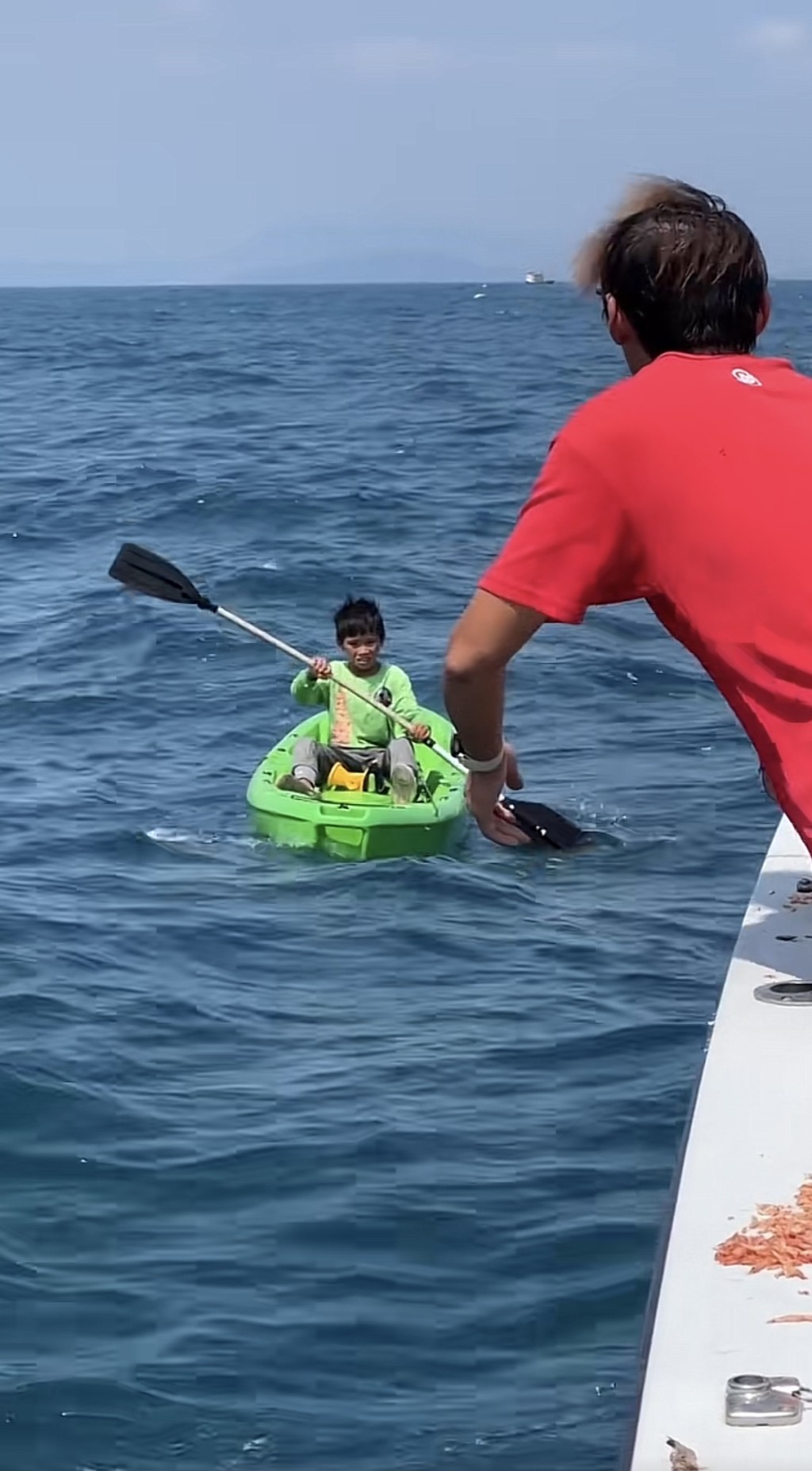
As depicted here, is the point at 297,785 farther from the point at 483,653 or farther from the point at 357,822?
the point at 483,653

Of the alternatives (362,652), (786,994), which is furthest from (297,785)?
(786,994)

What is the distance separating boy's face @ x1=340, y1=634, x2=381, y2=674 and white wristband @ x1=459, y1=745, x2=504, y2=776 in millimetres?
7683

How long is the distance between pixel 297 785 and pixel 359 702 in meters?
0.75

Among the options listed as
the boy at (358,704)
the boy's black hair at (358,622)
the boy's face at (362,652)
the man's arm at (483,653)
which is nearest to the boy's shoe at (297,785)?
the boy at (358,704)

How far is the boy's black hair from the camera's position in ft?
36.0

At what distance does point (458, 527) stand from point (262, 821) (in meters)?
11.2

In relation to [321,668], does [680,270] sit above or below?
above

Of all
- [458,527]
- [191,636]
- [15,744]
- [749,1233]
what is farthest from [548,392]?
[749,1233]

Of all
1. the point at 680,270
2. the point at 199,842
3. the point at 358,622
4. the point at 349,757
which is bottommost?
the point at 199,842

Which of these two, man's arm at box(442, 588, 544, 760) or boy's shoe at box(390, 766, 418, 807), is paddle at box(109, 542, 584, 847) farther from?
man's arm at box(442, 588, 544, 760)

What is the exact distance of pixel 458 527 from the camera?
2108cm

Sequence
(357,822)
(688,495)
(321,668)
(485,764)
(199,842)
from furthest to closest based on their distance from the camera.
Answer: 1. (321,668)
2. (199,842)
3. (357,822)
4. (485,764)
5. (688,495)

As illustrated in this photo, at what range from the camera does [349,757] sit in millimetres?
11086

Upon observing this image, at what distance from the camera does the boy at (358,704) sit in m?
10.9
